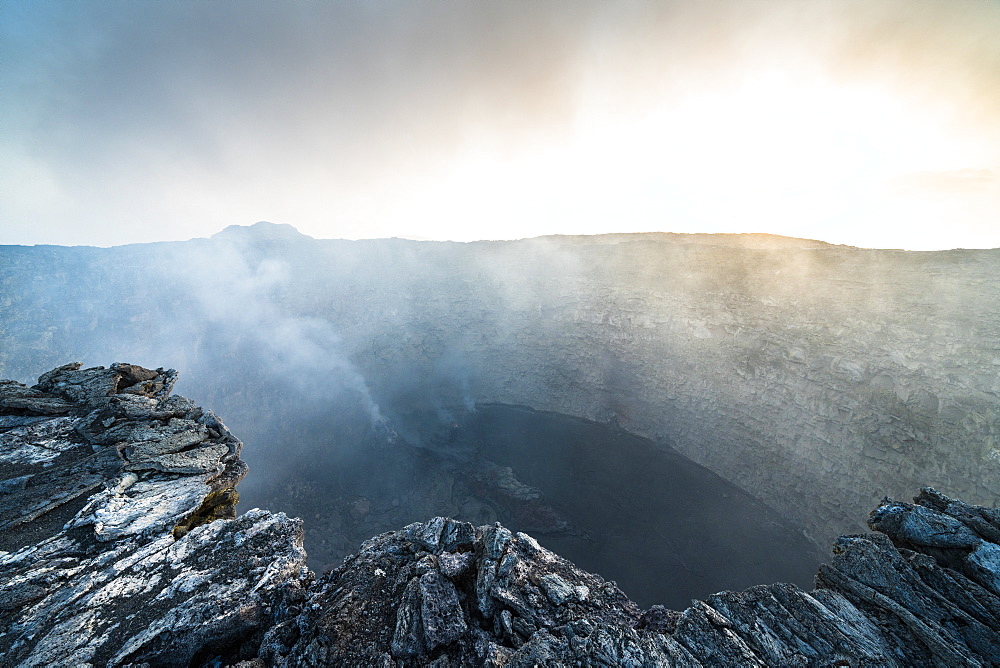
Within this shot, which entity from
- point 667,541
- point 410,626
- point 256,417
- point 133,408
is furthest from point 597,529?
point 256,417

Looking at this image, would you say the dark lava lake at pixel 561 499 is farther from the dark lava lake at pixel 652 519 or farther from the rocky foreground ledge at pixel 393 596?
the rocky foreground ledge at pixel 393 596

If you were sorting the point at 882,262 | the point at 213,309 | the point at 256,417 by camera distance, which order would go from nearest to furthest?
the point at 882,262
the point at 256,417
the point at 213,309

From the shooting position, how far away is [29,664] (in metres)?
3.91

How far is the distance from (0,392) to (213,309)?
1309 inches

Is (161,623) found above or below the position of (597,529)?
above

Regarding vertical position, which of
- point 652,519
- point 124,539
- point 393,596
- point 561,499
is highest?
point 124,539

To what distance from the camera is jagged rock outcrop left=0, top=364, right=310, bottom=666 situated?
14.4 feet

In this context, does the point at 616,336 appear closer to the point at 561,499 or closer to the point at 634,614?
the point at 561,499

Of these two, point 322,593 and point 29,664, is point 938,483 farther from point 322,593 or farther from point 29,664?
point 29,664

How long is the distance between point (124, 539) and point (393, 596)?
4831mm

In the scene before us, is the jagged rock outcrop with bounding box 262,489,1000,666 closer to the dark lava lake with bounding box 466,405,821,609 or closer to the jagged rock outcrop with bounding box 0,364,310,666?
the jagged rock outcrop with bounding box 0,364,310,666

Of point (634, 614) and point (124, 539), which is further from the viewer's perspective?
point (124, 539)

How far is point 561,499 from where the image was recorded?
65.4 ft

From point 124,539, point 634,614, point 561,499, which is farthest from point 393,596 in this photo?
point 561,499
